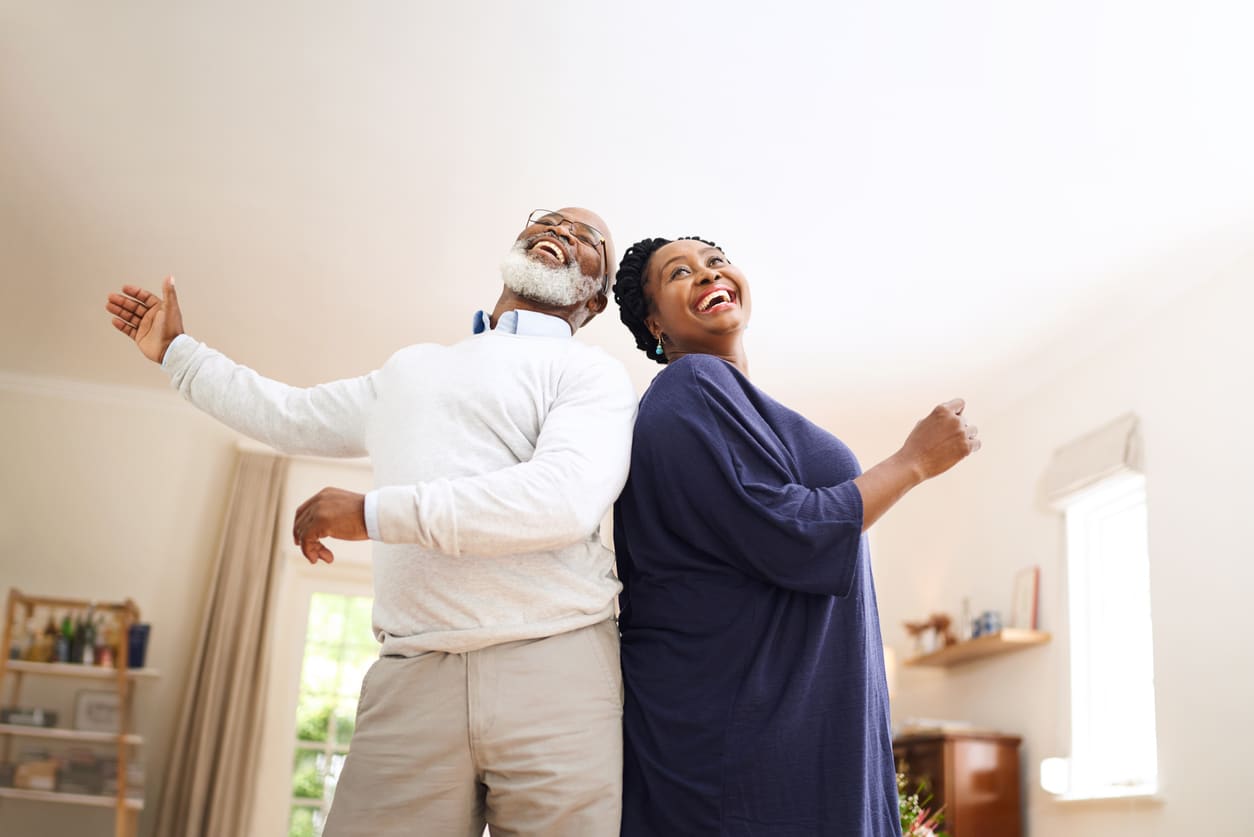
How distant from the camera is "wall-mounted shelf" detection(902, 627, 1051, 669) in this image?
523cm

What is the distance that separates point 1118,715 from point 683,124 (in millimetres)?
3153

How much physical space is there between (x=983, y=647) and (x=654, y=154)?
3051 mm

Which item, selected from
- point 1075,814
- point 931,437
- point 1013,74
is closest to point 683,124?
point 1013,74

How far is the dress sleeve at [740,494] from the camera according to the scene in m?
1.40

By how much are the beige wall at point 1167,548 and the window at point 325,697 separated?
3432 millimetres

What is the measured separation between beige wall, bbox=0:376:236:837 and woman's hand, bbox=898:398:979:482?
232 inches

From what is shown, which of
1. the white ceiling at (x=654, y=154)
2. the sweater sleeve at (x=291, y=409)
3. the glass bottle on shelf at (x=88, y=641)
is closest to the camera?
the sweater sleeve at (x=291, y=409)

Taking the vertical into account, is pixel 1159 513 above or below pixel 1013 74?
below

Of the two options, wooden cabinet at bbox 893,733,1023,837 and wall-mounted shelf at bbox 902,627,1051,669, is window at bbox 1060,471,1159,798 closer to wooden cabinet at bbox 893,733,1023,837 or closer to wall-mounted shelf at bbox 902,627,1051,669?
wall-mounted shelf at bbox 902,627,1051,669

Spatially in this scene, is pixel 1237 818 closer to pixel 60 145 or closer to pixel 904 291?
pixel 904 291

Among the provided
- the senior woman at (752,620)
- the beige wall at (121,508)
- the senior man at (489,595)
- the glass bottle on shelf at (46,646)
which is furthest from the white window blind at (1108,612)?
the glass bottle on shelf at (46,646)

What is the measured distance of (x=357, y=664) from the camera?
664 centimetres

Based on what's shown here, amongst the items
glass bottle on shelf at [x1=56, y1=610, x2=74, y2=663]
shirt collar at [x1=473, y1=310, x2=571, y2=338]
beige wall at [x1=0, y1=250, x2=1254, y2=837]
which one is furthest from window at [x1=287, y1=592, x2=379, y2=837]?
shirt collar at [x1=473, y1=310, x2=571, y2=338]

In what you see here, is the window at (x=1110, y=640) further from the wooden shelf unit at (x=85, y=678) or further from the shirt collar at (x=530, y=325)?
the wooden shelf unit at (x=85, y=678)
